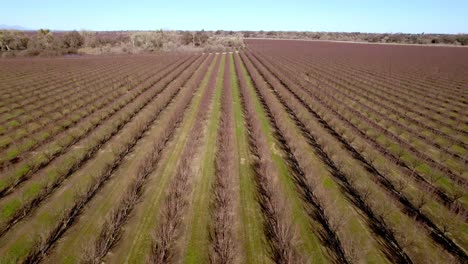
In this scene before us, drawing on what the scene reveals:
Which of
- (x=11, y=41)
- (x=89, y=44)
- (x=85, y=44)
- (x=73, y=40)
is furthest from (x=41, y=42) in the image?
(x=89, y=44)

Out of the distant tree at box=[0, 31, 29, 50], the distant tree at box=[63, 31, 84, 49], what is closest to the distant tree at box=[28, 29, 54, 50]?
the distant tree at box=[0, 31, 29, 50]

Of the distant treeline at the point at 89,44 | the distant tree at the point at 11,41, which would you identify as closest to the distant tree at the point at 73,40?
the distant treeline at the point at 89,44

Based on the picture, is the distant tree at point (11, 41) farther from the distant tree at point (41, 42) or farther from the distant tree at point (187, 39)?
the distant tree at point (187, 39)

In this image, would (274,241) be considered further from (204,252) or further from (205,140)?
(205,140)

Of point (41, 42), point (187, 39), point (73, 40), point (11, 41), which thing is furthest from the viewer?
point (187, 39)

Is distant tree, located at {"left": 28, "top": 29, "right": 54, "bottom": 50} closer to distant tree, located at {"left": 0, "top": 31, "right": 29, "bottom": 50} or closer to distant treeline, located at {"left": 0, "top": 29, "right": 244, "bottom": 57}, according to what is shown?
distant treeline, located at {"left": 0, "top": 29, "right": 244, "bottom": 57}

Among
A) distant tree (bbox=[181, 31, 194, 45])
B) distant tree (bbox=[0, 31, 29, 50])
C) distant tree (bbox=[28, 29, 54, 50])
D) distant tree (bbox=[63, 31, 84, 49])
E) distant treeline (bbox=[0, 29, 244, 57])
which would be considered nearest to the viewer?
distant treeline (bbox=[0, 29, 244, 57])

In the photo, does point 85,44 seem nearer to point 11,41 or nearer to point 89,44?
point 89,44

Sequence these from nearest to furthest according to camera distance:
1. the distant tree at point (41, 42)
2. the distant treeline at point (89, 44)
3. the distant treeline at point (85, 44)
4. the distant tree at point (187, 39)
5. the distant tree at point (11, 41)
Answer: the distant treeline at point (85, 44) → the distant tree at point (11, 41) → the distant treeline at point (89, 44) → the distant tree at point (41, 42) → the distant tree at point (187, 39)

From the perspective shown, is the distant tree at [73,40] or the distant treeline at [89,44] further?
the distant tree at [73,40]

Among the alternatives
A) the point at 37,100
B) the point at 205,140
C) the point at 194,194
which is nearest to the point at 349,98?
the point at 205,140
